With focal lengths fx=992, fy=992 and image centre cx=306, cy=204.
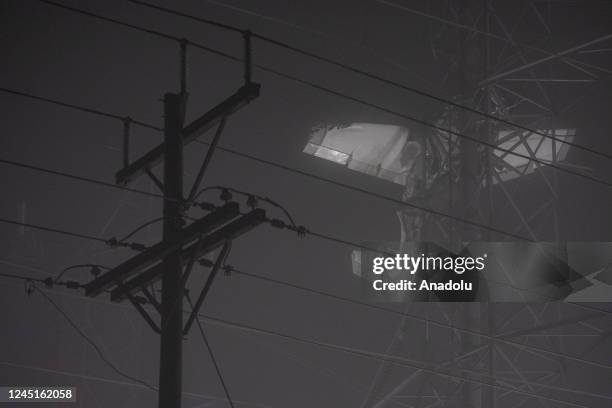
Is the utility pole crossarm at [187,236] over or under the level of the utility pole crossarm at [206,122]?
under

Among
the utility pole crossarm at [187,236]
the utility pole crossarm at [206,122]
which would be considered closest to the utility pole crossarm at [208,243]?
the utility pole crossarm at [187,236]

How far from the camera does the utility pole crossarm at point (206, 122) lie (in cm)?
775

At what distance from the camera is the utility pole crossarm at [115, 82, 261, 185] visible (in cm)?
775

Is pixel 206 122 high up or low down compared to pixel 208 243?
up

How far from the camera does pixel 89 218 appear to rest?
22.5m

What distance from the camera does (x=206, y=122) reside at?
8.14 m

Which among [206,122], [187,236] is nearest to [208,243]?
[187,236]

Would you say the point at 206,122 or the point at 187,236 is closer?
the point at 187,236

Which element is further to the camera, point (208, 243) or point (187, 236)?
point (208, 243)

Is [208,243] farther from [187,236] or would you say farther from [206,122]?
[206,122]

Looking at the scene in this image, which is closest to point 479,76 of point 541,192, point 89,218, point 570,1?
point 570,1

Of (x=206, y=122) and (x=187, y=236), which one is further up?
(x=206, y=122)

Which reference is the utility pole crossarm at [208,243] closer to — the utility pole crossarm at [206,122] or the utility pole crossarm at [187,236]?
the utility pole crossarm at [187,236]

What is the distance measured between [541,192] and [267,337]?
745 centimetres
